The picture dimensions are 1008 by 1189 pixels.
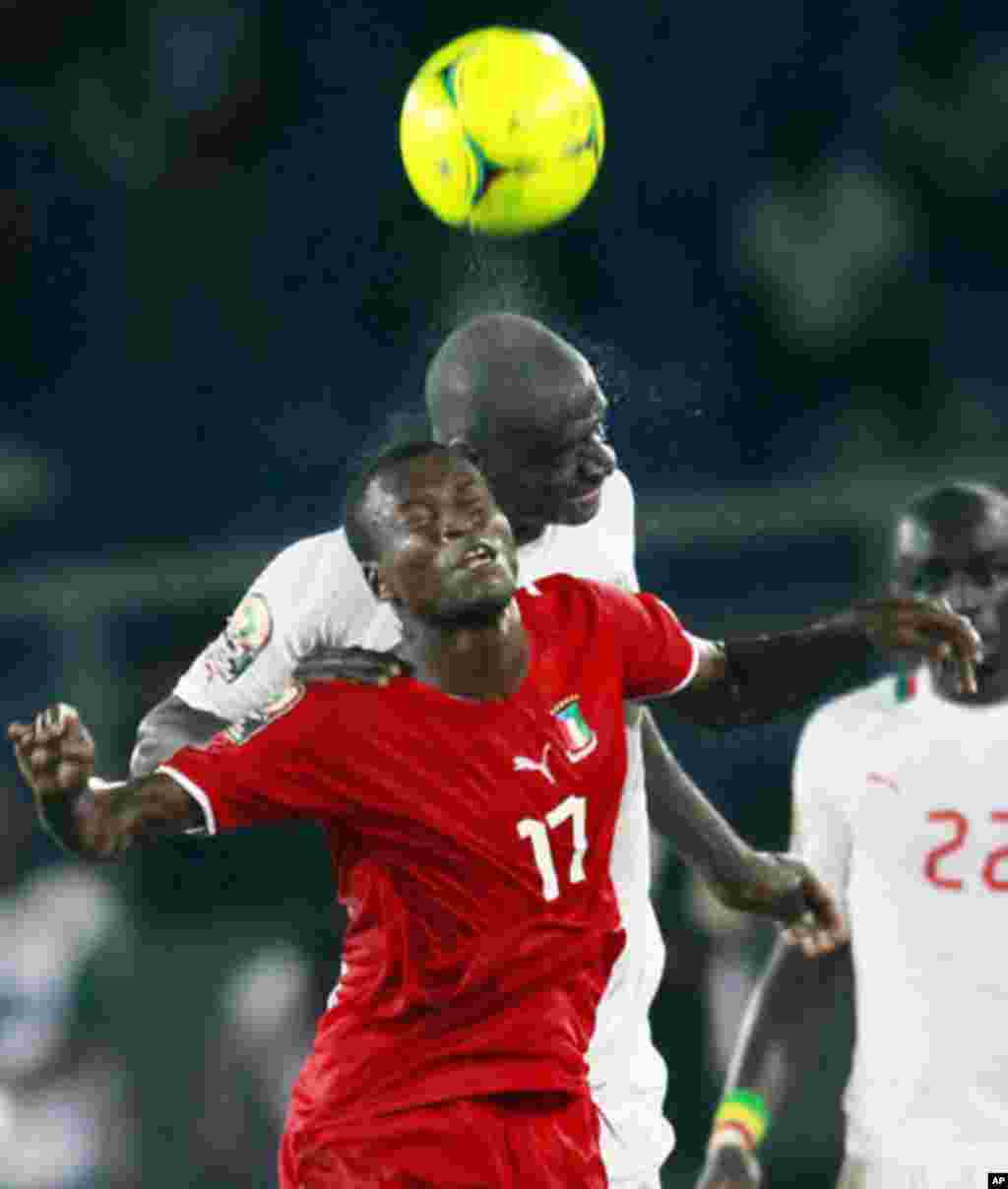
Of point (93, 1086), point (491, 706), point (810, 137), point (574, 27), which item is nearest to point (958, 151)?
point (810, 137)

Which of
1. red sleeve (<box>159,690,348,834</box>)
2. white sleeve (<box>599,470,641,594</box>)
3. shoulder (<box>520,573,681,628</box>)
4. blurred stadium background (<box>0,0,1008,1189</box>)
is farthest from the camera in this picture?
blurred stadium background (<box>0,0,1008,1189</box>)

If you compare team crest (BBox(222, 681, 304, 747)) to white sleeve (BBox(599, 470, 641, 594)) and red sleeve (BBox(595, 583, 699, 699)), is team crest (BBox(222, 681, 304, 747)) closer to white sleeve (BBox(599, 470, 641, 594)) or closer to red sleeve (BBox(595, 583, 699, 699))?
red sleeve (BBox(595, 583, 699, 699))

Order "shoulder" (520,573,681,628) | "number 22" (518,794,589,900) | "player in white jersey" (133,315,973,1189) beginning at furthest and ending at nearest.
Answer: "player in white jersey" (133,315,973,1189) < "shoulder" (520,573,681,628) < "number 22" (518,794,589,900)

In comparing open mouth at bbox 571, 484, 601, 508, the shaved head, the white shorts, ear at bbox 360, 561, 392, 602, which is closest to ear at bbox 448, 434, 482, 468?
the shaved head

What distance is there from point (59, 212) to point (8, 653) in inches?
84.3

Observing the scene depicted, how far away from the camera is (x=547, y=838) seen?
4.10m

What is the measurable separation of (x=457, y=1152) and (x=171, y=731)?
97 centimetres

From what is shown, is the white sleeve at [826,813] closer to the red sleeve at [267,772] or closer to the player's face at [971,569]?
the player's face at [971,569]

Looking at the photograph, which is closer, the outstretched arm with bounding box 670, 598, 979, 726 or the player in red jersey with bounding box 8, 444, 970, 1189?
the player in red jersey with bounding box 8, 444, 970, 1189

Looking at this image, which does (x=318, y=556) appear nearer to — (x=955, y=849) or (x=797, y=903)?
(x=797, y=903)

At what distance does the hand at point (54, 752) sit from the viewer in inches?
150

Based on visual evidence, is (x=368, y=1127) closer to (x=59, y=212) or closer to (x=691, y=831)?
(x=691, y=831)

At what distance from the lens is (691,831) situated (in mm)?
4938

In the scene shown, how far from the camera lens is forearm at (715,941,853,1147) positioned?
5.60 meters
